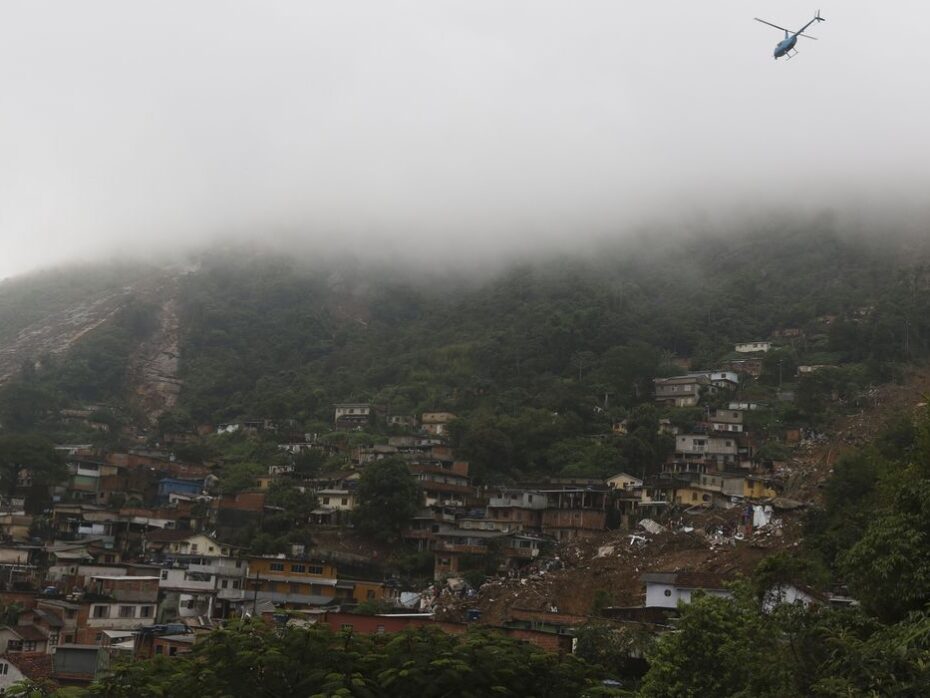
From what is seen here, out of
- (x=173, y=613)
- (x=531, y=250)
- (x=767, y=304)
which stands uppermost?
(x=531, y=250)

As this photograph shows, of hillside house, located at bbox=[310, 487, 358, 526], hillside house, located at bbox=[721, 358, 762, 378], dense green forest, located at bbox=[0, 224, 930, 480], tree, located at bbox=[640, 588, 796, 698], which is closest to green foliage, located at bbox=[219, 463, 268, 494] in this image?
hillside house, located at bbox=[310, 487, 358, 526]

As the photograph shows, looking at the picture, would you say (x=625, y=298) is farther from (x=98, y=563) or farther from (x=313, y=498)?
(x=98, y=563)

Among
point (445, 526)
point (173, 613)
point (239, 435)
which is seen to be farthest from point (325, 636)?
point (239, 435)

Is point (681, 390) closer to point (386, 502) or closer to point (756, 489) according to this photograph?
point (756, 489)

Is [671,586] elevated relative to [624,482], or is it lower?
lower

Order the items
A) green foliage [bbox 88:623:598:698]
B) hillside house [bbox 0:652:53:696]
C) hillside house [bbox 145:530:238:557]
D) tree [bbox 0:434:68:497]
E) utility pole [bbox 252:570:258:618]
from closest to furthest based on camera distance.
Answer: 1. green foliage [bbox 88:623:598:698]
2. hillside house [bbox 0:652:53:696]
3. utility pole [bbox 252:570:258:618]
4. hillside house [bbox 145:530:238:557]
5. tree [bbox 0:434:68:497]

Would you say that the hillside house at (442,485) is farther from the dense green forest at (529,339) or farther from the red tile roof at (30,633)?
the red tile roof at (30,633)

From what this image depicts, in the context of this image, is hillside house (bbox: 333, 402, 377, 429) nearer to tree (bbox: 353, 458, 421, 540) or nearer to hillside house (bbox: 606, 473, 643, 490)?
tree (bbox: 353, 458, 421, 540)

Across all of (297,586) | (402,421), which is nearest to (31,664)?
(297,586)

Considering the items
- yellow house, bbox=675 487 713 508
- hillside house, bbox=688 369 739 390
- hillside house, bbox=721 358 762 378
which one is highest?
hillside house, bbox=721 358 762 378
